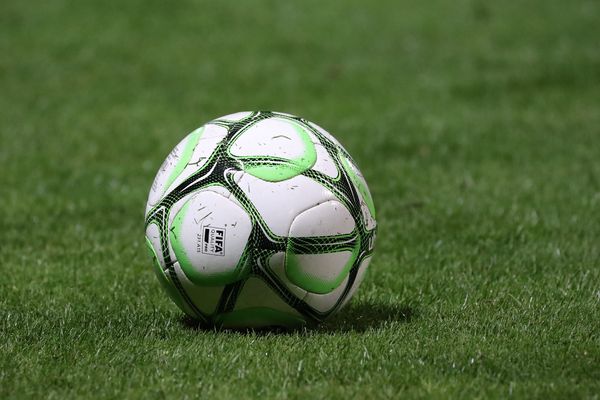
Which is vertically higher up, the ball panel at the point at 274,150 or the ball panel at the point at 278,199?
the ball panel at the point at 274,150

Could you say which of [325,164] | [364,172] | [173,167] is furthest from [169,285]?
[364,172]

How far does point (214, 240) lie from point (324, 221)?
587mm

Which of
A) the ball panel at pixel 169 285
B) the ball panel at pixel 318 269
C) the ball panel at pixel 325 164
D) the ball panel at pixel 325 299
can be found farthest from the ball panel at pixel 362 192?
the ball panel at pixel 169 285

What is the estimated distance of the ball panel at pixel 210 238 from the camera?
4.92 m

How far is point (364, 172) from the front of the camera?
9.66 meters

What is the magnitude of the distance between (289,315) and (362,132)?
6.15m

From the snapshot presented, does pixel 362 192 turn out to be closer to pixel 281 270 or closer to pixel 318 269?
pixel 318 269

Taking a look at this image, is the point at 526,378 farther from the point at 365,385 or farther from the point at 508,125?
the point at 508,125

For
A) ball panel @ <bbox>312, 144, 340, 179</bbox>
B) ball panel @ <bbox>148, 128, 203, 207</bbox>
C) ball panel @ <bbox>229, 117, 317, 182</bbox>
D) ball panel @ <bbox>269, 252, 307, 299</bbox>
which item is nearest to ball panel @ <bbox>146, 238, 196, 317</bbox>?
ball panel @ <bbox>148, 128, 203, 207</bbox>

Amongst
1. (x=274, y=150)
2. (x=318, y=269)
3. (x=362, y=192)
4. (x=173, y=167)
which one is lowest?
(x=318, y=269)

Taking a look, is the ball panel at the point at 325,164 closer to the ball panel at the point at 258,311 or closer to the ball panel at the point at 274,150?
the ball panel at the point at 274,150

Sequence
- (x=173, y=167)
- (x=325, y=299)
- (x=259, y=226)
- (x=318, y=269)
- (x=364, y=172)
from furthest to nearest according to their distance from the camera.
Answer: (x=364, y=172)
(x=173, y=167)
(x=325, y=299)
(x=318, y=269)
(x=259, y=226)

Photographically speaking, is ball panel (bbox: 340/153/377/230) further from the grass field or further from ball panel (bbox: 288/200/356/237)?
the grass field

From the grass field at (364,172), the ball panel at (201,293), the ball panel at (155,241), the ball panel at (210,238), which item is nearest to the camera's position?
the grass field at (364,172)
